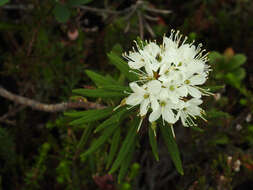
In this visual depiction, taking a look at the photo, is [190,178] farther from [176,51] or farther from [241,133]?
[176,51]

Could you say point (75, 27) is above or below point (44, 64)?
above

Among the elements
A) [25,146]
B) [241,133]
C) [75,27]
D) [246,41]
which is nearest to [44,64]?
[75,27]

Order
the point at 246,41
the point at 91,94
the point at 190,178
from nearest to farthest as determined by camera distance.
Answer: the point at 91,94 → the point at 190,178 → the point at 246,41

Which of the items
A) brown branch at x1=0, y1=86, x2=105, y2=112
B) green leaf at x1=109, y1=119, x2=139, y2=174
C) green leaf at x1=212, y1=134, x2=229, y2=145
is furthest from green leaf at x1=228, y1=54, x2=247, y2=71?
green leaf at x1=109, y1=119, x2=139, y2=174

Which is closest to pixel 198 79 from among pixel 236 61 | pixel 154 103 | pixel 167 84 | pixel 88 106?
pixel 167 84

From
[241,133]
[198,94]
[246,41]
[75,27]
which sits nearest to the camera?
[198,94]

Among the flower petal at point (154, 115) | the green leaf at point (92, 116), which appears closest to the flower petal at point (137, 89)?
the flower petal at point (154, 115)

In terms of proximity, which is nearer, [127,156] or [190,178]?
[127,156]
